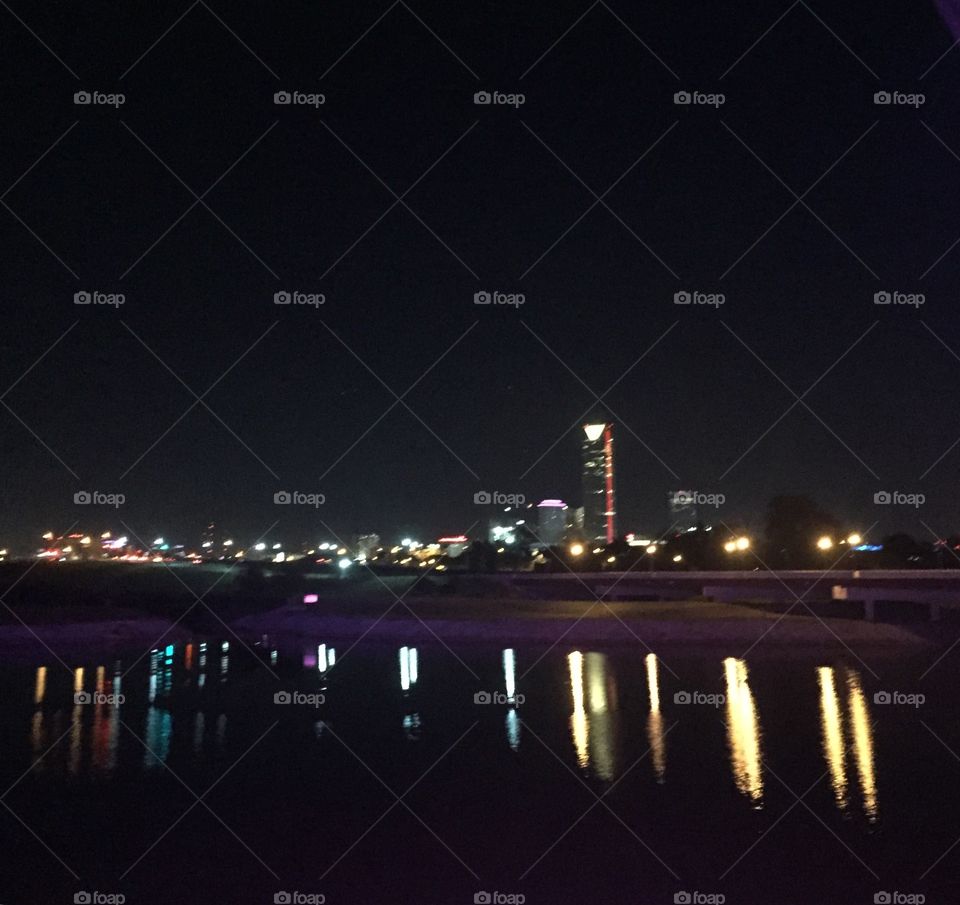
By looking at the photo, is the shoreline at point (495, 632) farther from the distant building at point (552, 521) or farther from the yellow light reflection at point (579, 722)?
the distant building at point (552, 521)

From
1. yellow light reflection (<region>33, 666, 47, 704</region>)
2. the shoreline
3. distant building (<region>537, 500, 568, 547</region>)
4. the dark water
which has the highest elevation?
distant building (<region>537, 500, 568, 547</region>)

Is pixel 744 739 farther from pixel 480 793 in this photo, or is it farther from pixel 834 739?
pixel 480 793

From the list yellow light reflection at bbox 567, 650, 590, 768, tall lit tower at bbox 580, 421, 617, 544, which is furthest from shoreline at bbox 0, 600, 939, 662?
tall lit tower at bbox 580, 421, 617, 544

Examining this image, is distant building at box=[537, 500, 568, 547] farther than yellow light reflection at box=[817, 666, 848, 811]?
Yes

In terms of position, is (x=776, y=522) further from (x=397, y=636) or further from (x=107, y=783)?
(x=107, y=783)

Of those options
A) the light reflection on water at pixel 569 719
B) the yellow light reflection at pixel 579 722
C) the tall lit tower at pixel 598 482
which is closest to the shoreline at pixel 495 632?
the light reflection on water at pixel 569 719

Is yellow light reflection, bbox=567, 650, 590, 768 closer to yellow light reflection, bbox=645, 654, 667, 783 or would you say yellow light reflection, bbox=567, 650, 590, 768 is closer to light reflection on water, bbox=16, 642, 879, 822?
light reflection on water, bbox=16, 642, 879, 822
